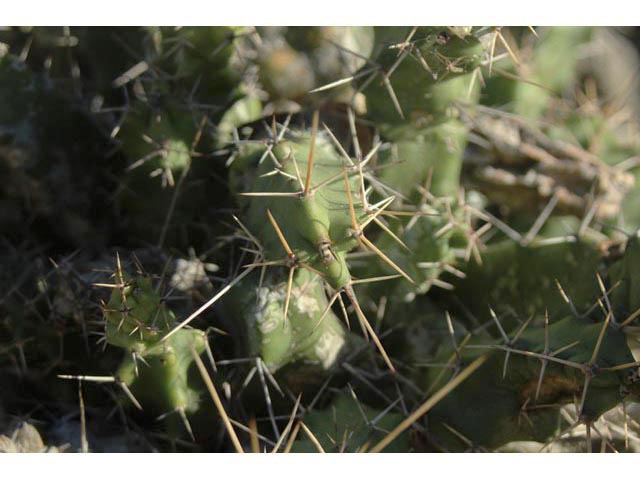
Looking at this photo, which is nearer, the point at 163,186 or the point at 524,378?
the point at 524,378

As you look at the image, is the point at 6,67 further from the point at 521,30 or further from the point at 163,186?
the point at 521,30

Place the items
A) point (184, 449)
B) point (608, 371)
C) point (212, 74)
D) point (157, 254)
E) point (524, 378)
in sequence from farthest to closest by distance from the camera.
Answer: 1. point (212, 74)
2. point (157, 254)
3. point (184, 449)
4. point (524, 378)
5. point (608, 371)

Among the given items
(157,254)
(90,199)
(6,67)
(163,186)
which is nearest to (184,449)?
(157,254)

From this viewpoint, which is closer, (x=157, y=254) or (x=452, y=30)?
(x=452, y=30)

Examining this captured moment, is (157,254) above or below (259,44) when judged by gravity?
below

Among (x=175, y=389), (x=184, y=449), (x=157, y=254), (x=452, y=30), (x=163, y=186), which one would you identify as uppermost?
(x=452, y=30)

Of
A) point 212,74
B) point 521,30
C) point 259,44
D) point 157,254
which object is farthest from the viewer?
point 521,30

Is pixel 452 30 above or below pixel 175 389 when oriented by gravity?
above

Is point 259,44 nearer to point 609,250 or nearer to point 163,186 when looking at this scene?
point 163,186

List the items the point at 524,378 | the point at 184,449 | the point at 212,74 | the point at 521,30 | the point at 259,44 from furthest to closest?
the point at 521,30
the point at 259,44
the point at 212,74
the point at 184,449
the point at 524,378

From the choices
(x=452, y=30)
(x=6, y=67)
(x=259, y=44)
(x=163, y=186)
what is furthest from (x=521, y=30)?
(x=6, y=67)
